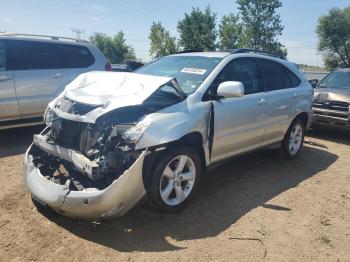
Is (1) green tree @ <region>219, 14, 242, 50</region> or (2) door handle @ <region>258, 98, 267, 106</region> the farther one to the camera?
(1) green tree @ <region>219, 14, 242, 50</region>

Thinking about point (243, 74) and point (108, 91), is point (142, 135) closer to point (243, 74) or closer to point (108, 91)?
point (108, 91)

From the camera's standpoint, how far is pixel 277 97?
5.55 metres

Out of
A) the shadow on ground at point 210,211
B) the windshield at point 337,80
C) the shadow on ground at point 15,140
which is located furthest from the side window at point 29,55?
the windshield at point 337,80

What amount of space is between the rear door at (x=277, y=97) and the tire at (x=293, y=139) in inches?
7.6

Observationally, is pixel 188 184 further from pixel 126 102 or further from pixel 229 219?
pixel 126 102

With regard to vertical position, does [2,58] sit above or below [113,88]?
A: above

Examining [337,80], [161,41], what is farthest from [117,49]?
[337,80]

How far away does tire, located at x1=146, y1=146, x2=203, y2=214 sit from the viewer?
3598 mm

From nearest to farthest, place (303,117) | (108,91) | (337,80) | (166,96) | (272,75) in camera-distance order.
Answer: (108,91) < (166,96) < (272,75) < (303,117) < (337,80)

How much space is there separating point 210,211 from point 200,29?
41206mm

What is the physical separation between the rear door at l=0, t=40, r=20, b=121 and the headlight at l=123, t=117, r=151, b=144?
13.2ft

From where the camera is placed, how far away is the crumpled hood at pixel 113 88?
366cm

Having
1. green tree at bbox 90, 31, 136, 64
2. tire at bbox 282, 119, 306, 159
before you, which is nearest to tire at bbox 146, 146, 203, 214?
tire at bbox 282, 119, 306, 159

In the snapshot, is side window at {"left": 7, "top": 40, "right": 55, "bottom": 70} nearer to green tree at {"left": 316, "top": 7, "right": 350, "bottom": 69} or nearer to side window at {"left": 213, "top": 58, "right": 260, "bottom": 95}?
side window at {"left": 213, "top": 58, "right": 260, "bottom": 95}
